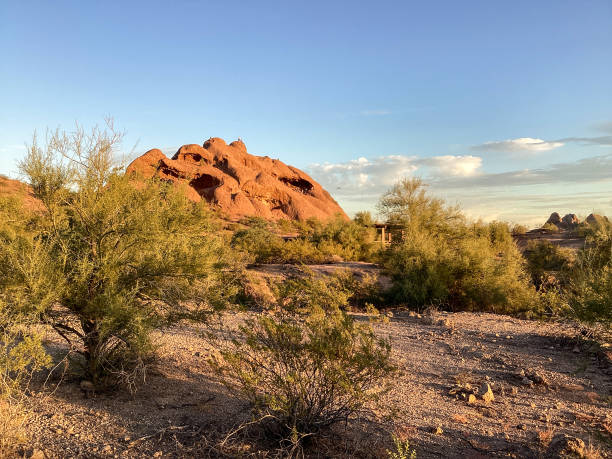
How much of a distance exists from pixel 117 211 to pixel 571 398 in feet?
22.7

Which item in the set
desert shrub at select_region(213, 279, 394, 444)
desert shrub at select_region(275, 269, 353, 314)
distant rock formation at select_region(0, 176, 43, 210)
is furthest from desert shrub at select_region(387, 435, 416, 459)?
distant rock formation at select_region(0, 176, 43, 210)

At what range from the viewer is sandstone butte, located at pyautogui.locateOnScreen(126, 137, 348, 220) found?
4916cm

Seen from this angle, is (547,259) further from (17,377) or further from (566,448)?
(17,377)

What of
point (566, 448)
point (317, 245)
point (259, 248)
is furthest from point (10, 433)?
point (317, 245)

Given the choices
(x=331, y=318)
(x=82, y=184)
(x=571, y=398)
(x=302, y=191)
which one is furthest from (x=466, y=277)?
(x=302, y=191)

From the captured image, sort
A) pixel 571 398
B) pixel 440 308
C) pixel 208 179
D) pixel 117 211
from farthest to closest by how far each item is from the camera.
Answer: pixel 208 179
pixel 440 308
pixel 571 398
pixel 117 211

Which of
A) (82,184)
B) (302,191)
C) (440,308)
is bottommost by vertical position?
(440,308)

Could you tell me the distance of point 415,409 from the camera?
217 inches

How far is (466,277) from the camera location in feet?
49.0

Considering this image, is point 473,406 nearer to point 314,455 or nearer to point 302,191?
point 314,455

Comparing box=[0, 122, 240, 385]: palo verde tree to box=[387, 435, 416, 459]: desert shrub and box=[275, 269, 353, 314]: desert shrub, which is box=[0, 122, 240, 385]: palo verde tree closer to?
box=[275, 269, 353, 314]: desert shrub

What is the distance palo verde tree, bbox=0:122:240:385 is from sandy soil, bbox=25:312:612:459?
628 mm

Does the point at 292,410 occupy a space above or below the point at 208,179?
below

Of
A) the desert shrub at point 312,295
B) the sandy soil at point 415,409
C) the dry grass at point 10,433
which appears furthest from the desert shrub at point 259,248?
the dry grass at point 10,433
